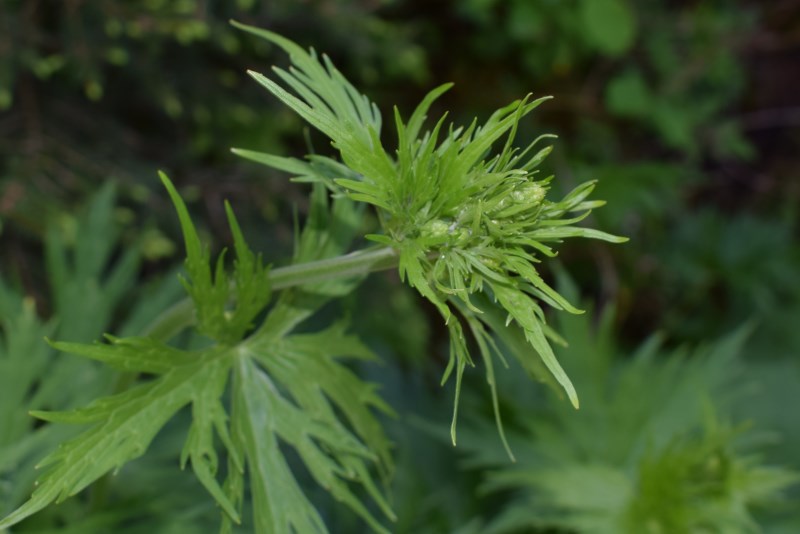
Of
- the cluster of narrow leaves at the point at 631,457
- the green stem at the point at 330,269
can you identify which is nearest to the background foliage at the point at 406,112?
the cluster of narrow leaves at the point at 631,457

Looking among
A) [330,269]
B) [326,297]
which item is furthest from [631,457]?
[330,269]

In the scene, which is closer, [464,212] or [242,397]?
[464,212]

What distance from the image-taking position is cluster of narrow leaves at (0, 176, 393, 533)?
2.85 feet

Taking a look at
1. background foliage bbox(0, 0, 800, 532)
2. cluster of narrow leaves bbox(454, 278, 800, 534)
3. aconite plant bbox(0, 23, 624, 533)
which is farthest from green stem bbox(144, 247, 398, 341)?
cluster of narrow leaves bbox(454, 278, 800, 534)

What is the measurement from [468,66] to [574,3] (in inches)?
14.4

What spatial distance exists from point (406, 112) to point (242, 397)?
1.53m

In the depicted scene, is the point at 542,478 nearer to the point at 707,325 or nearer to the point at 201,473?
the point at 201,473

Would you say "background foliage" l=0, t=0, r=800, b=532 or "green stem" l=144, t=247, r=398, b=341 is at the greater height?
"green stem" l=144, t=247, r=398, b=341

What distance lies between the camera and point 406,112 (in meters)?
2.39

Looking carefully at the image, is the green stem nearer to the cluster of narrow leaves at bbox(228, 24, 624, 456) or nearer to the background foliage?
the cluster of narrow leaves at bbox(228, 24, 624, 456)

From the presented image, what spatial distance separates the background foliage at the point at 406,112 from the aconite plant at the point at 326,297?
0.50ft

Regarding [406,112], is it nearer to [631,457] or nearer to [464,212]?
[631,457]

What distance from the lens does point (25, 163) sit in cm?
167

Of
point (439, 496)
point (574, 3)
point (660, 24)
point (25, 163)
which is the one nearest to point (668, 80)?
point (660, 24)
